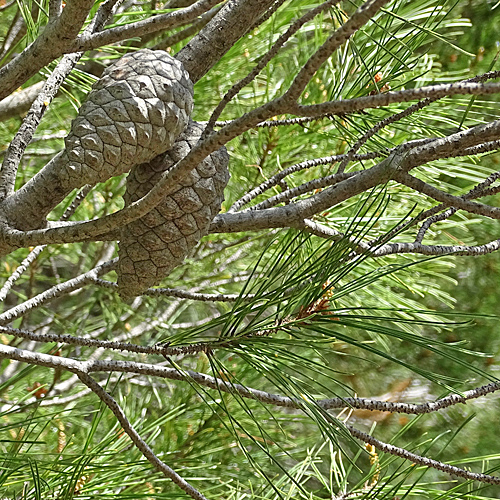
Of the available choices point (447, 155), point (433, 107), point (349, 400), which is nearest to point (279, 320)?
point (349, 400)

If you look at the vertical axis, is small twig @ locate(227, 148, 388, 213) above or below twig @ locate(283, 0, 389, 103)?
below

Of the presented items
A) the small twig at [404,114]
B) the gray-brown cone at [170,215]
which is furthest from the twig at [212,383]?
the small twig at [404,114]

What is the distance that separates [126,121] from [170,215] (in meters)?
0.08

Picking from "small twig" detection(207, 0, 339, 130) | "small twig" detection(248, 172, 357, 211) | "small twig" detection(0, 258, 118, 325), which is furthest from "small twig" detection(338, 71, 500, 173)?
"small twig" detection(0, 258, 118, 325)

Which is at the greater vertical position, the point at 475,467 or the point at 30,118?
the point at 30,118

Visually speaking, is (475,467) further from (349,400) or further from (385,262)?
(349,400)

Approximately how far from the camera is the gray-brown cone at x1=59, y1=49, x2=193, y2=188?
1.32ft

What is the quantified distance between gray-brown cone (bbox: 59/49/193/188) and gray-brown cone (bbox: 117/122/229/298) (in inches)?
0.8

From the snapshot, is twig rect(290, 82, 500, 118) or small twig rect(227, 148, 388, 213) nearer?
twig rect(290, 82, 500, 118)

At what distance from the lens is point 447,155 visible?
14.6 inches

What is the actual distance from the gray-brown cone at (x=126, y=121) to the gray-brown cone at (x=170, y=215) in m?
0.02

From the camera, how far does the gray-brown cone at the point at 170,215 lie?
447 mm

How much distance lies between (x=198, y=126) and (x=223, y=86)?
2.48 ft

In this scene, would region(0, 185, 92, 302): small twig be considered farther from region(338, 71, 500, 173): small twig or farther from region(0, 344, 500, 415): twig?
region(338, 71, 500, 173): small twig
